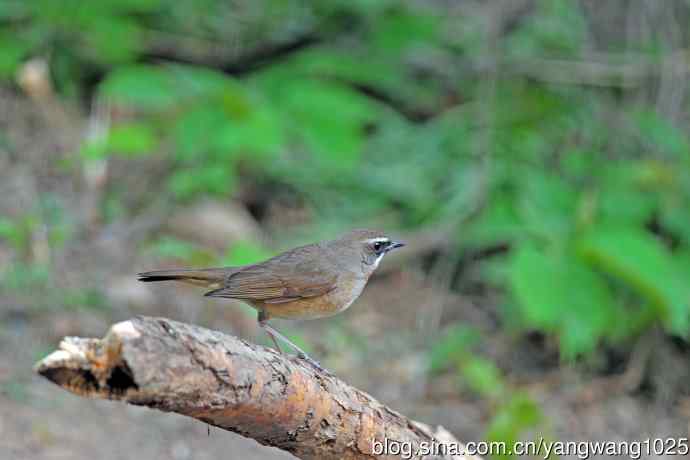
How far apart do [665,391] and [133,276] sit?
4.52 meters

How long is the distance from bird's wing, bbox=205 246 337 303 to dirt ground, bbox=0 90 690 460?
165 cm

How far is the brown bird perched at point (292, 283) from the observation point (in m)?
5.02

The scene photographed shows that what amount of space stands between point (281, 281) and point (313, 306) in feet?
0.70

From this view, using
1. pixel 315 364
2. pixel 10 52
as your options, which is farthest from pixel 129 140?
pixel 315 364

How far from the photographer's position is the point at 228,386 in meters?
3.02

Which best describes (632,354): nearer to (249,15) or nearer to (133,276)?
(133,276)

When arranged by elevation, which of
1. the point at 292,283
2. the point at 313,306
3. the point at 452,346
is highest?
the point at 292,283

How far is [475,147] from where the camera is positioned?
9.15 metres

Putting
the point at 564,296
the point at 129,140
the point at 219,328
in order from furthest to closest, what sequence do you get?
the point at 219,328 → the point at 129,140 → the point at 564,296

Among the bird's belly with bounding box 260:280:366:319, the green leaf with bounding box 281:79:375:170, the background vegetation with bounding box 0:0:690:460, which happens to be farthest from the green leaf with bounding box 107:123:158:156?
the bird's belly with bounding box 260:280:366:319

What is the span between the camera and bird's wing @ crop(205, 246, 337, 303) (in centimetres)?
500

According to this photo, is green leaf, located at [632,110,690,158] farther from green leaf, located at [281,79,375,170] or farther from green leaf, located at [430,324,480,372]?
green leaf, located at [281,79,375,170]

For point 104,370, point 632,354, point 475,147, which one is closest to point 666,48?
point 475,147

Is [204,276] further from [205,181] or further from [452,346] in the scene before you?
[452,346]
